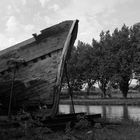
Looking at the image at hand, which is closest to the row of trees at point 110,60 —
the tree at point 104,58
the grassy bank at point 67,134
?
the tree at point 104,58

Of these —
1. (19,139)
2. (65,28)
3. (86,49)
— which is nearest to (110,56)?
(86,49)

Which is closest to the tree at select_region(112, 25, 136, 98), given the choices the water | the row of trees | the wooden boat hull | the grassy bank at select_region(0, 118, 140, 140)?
the row of trees

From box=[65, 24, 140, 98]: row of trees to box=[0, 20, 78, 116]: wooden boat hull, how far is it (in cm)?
3721

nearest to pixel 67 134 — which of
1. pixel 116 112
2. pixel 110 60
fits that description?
pixel 116 112

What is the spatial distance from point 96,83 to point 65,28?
5022 centimetres

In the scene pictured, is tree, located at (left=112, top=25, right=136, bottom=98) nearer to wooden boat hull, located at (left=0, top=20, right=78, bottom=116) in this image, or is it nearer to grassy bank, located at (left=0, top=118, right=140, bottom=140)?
wooden boat hull, located at (left=0, top=20, right=78, bottom=116)

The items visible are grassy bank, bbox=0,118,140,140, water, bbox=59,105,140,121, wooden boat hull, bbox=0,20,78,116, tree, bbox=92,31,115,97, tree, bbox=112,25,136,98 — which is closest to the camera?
grassy bank, bbox=0,118,140,140

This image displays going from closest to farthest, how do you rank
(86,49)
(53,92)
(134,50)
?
(53,92)
(134,50)
(86,49)

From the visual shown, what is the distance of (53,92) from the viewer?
42.7 ft

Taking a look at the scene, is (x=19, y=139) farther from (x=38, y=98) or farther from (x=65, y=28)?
(x=65, y=28)

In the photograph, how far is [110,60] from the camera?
176 feet

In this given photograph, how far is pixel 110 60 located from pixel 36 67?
4064cm

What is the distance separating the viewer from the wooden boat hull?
43.8ft

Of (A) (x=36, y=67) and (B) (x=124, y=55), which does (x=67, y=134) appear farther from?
(B) (x=124, y=55)
